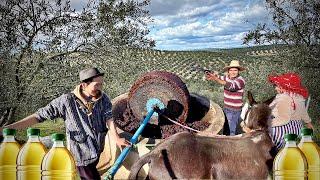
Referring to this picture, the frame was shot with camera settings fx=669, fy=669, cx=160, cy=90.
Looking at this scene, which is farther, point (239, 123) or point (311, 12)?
point (311, 12)

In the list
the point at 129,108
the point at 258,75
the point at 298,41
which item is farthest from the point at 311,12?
the point at 129,108

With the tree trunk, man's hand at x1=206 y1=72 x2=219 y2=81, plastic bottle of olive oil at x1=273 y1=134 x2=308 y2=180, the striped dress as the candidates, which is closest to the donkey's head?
the striped dress

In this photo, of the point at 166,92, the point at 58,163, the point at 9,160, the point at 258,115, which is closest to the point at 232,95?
the point at 166,92

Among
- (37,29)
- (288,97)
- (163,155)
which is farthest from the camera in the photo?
(37,29)

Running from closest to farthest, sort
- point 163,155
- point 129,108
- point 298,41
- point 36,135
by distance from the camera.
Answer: point 36,135 → point 163,155 → point 129,108 → point 298,41

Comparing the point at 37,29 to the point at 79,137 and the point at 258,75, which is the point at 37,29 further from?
the point at 79,137

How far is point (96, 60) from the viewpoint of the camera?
627cm

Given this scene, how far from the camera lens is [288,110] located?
13.3 feet

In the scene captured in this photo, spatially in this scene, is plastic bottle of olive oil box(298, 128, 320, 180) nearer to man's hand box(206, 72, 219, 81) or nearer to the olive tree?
man's hand box(206, 72, 219, 81)

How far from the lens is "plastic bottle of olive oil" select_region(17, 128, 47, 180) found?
8.75ft

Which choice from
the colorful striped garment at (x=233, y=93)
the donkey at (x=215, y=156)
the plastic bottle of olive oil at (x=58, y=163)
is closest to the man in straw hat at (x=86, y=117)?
the donkey at (x=215, y=156)

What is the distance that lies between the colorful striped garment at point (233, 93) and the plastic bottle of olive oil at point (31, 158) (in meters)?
2.51

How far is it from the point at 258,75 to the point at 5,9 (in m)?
2.61

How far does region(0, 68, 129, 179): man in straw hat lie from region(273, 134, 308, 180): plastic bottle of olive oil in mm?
1121
